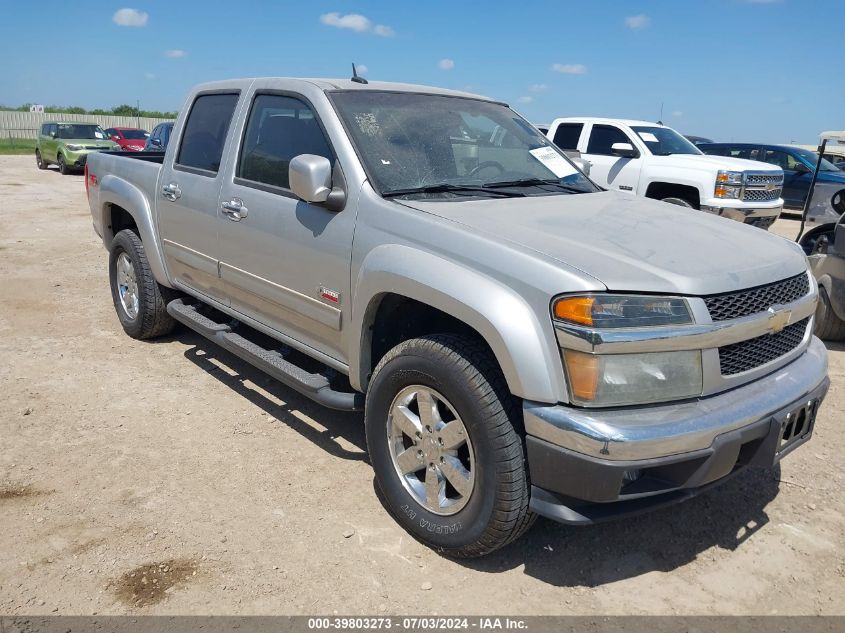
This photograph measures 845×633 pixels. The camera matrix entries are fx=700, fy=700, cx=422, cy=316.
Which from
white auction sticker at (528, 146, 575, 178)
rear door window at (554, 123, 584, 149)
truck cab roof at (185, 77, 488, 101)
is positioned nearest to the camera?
truck cab roof at (185, 77, 488, 101)

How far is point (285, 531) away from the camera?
311 cm

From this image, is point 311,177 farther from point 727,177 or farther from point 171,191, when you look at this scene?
point 727,177

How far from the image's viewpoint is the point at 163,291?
5.23m

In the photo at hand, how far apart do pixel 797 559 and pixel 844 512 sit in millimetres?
580

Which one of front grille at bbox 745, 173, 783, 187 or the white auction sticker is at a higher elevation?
the white auction sticker

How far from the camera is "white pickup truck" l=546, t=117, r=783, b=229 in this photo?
971 cm

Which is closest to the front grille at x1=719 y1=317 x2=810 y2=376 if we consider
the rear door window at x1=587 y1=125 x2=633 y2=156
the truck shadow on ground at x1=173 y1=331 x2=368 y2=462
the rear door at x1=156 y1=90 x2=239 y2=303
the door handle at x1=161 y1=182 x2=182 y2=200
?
the truck shadow on ground at x1=173 y1=331 x2=368 y2=462

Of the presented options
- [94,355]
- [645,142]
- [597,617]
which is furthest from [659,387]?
[645,142]

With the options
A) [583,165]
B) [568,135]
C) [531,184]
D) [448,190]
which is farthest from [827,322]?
[568,135]

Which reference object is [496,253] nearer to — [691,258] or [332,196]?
[691,258]

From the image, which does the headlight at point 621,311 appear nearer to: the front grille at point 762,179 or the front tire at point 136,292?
the front tire at point 136,292

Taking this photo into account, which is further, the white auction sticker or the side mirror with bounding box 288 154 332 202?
the white auction sticker

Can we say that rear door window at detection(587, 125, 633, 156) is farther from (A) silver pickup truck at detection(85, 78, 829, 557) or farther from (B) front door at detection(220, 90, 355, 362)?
(B) front door at detection(220, 90, 355, 362)

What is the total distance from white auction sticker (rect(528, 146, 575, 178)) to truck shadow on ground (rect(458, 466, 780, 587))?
1.90 metres
